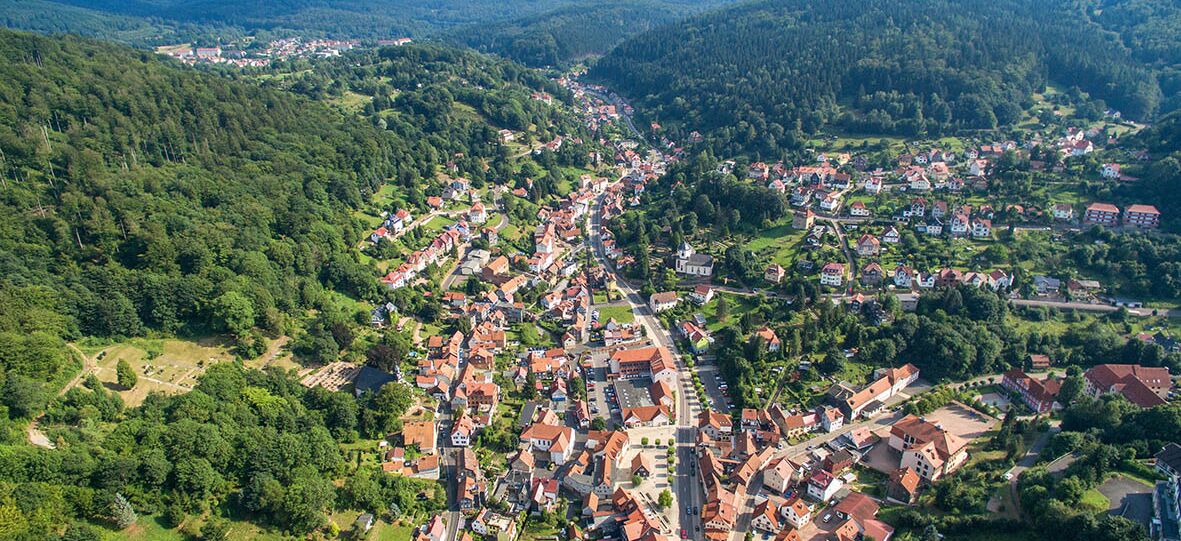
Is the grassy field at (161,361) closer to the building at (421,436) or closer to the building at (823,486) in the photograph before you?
the building at (421,436)

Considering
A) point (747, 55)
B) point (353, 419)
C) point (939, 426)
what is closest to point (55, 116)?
point (353, 419)

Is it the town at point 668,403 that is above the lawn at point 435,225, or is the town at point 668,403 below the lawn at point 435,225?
below

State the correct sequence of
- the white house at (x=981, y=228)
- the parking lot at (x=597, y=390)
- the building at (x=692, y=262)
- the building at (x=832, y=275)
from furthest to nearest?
1. the white house at (x=981, y=228)
2. the building at (x=692, y=262)
3. the building at (x=832, y=275)
4. the parking lot at (x=597, y=390)

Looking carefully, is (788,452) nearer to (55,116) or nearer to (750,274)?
(750,274)

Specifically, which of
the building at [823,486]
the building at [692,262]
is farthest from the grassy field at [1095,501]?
the building at [692,262]

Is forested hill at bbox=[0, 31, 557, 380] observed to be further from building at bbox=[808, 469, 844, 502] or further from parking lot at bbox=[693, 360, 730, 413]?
building at bbox=[808, 469, 844, 502]

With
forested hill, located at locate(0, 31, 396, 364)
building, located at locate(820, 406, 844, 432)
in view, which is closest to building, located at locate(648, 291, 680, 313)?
building, located at locate(820, 406, 844, 432)
